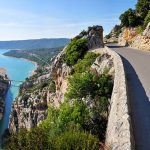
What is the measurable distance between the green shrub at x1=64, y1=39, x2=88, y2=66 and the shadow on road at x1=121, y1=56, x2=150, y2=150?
17.5m

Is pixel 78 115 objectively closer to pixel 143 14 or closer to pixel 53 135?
pixel 53 135

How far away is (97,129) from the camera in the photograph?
1370 cm

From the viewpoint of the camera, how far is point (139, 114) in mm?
12953

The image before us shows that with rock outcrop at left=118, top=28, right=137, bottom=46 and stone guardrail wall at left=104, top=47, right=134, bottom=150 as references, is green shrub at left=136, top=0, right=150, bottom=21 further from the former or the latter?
stone guardrail wall at left=104, top=47, right=134, bottom=150

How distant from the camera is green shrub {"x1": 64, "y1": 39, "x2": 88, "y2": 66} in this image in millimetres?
36562

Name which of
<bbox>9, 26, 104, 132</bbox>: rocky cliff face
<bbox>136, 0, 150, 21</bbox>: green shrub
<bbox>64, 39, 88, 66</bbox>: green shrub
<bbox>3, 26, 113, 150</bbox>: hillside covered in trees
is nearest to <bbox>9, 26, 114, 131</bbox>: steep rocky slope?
<bbox>9, 26, 104, 132</bbox>: rocky cliff face

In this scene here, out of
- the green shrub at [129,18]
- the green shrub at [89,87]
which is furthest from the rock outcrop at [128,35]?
the green shrub at [89,87]

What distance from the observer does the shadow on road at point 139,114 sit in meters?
10.5

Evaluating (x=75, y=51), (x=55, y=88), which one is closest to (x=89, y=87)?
(x=75, y=51)

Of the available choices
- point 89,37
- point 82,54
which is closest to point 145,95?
point 82,54

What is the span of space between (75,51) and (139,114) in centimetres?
2542

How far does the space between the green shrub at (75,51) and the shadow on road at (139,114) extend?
17.5m

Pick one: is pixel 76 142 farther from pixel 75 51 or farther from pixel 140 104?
pixel 75 51

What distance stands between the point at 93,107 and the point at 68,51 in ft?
79.3
